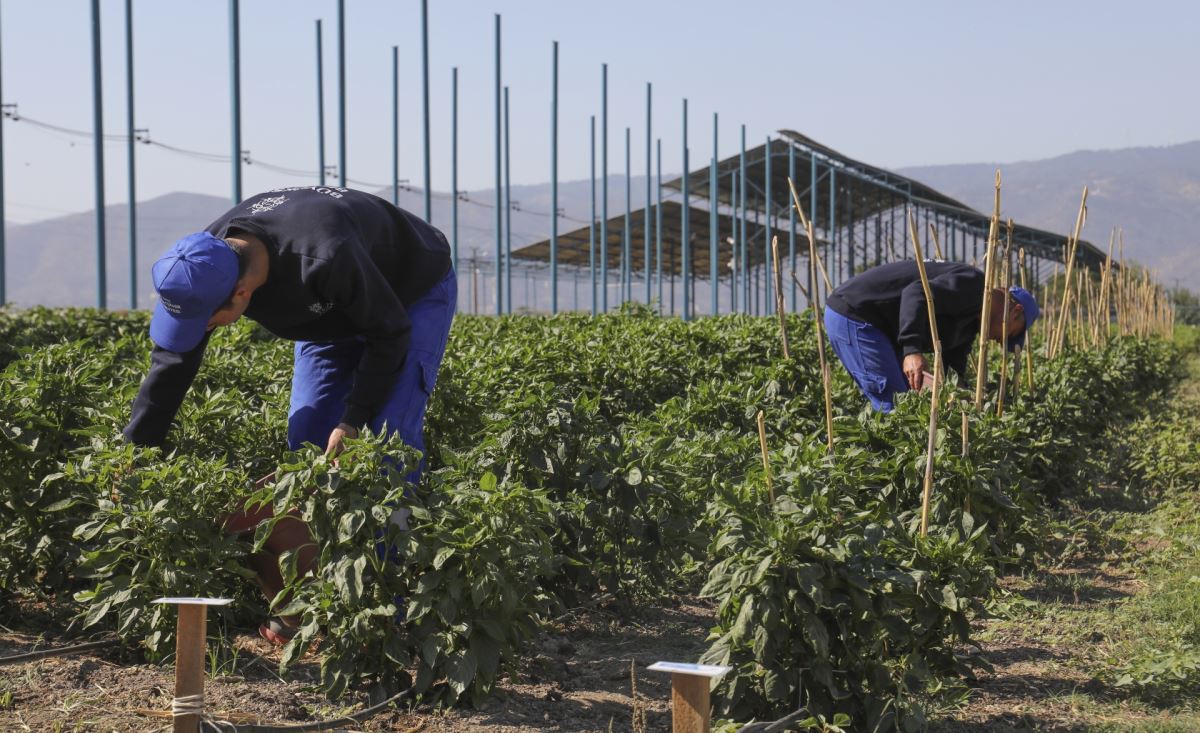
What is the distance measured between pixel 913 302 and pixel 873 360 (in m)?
0.45

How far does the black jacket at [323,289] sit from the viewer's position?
3.12m

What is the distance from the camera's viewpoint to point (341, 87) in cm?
1948

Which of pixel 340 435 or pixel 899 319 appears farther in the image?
pixel 899 319

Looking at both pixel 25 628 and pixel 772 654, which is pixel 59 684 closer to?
pixel 25 628

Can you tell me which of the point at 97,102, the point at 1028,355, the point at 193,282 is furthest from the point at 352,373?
the point at 97,102

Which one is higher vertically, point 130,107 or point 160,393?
point 130,107

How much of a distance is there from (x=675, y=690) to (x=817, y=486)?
1.17 meters

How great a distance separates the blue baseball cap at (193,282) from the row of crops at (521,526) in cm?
41

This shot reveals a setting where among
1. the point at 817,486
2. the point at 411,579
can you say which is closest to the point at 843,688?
the point at 817,486

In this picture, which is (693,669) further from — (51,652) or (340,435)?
(51,652)

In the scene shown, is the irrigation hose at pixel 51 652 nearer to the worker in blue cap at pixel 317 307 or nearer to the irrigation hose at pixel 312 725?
the worker in blue cap at pixel 317 307

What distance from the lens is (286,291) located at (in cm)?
319

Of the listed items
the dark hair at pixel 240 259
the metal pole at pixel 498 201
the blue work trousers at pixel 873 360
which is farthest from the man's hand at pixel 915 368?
the metal pole at pixel 498 201

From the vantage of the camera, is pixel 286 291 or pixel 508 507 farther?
pixel 286 291
